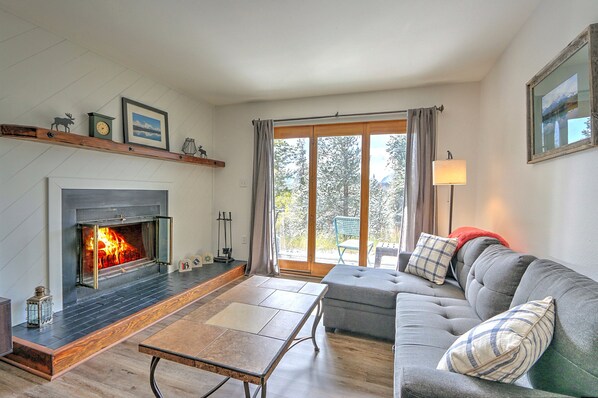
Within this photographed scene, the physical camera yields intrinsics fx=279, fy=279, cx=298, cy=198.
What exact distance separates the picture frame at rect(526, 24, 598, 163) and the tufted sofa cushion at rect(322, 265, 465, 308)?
1192 millimetres

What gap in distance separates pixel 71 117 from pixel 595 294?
3.59 meters

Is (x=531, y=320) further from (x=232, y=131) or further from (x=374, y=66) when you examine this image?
(x=232, y=131)

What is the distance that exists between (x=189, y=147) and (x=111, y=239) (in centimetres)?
151

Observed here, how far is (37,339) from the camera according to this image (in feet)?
6.44

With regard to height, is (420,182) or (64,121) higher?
(64,121)

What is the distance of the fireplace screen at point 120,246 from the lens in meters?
2.60

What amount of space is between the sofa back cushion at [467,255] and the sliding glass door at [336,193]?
1248mm

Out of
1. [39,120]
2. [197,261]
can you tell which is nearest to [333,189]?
[197,261]

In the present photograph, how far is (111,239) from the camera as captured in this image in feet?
9.83

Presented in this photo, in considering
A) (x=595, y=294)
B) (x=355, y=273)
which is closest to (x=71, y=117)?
(x=355, y=273)

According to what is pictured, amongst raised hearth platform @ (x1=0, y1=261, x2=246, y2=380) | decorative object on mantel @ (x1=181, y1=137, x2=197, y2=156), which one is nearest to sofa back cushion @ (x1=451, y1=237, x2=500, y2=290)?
raised hearth platform @ (x1=0, y1=261, x2=246, y2=380)

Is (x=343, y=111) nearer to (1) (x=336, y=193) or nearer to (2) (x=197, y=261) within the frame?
(1) (x=336, y=193)

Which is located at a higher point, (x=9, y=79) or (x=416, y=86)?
(x=416, y=86)

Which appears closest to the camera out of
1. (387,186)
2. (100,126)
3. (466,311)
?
(466,311)
